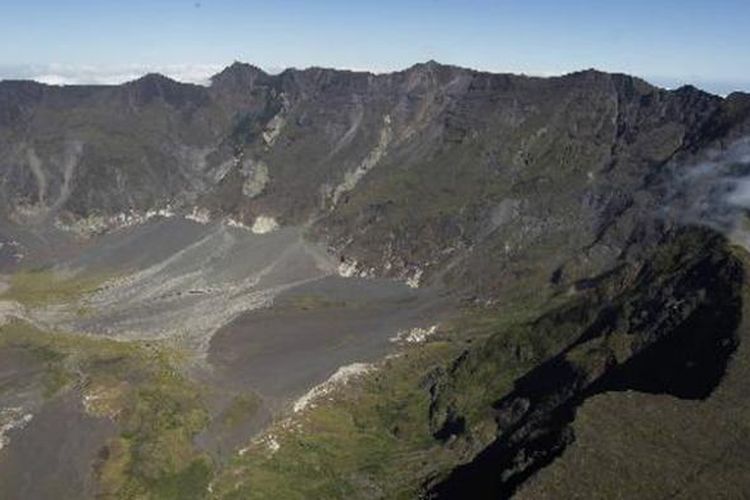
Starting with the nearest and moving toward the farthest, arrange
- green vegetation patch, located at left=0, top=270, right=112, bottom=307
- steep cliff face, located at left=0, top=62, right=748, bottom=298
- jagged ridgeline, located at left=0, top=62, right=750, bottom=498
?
1. jagged ridgeline, located at left=0, top=62, right=750, bottom=498
2. steep cliff face, located at left=0, top=62, right=748, bottom=298
3. green vegetation patch, located at left=0, top=270, right=112, bottom=307

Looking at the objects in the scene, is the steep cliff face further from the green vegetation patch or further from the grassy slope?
the grassy slope

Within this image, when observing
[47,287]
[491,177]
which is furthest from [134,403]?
[491,177]

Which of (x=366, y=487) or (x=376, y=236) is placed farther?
(x=376, y=236)

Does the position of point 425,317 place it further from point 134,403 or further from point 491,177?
point 491,177

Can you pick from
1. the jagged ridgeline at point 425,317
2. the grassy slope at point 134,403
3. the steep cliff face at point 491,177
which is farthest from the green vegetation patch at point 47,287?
the steep cliff face at point 491,177

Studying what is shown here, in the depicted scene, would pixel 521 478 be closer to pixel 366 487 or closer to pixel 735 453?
pixel 735 453

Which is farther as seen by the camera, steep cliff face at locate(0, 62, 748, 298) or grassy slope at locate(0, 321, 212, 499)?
steep cliff face at locate(0, 62, 748, 298)

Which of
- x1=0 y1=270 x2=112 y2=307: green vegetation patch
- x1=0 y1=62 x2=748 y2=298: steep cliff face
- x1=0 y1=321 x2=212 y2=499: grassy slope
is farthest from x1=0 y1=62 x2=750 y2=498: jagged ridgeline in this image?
x1=0 y1=270 x2=112 y2=307: green vegetation patch

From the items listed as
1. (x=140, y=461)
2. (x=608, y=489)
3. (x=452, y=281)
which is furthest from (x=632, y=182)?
(x=608, y=489)
